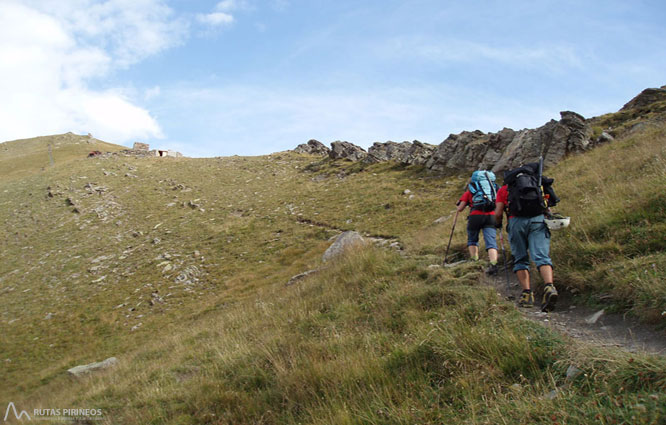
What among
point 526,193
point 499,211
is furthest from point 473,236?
point 526,193

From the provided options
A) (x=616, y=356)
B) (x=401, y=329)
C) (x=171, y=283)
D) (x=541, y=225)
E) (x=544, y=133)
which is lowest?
(x=171, y=283)

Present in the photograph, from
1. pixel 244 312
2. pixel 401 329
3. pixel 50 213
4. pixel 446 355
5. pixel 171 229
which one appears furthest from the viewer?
pixel 50 213

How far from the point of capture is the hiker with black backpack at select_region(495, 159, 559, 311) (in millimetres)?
5410

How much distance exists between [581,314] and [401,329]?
8.39ft

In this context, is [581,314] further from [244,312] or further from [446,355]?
[244,312]

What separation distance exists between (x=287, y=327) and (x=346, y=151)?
39.1 metres

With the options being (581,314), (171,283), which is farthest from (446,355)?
(171,283)

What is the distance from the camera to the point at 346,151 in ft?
147

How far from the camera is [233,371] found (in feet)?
19.6

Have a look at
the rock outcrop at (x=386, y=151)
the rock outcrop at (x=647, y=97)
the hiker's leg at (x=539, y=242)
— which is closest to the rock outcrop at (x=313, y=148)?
the rock outcrop at (x=386, y=151)

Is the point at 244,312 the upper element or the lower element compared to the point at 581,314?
lower

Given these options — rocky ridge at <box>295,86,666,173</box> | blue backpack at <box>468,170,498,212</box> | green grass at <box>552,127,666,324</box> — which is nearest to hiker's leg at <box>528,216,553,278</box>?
green grass at <box>552,127,666,324</box>

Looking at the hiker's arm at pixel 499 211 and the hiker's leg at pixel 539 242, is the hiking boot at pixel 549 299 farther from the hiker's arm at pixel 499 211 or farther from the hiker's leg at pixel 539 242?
the hiker's arm at pixel 499 211

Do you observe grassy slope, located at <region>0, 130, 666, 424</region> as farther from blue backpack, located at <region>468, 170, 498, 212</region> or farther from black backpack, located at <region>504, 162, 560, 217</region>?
blue backpack, located at <region>468, 170, 498, 212</region>
